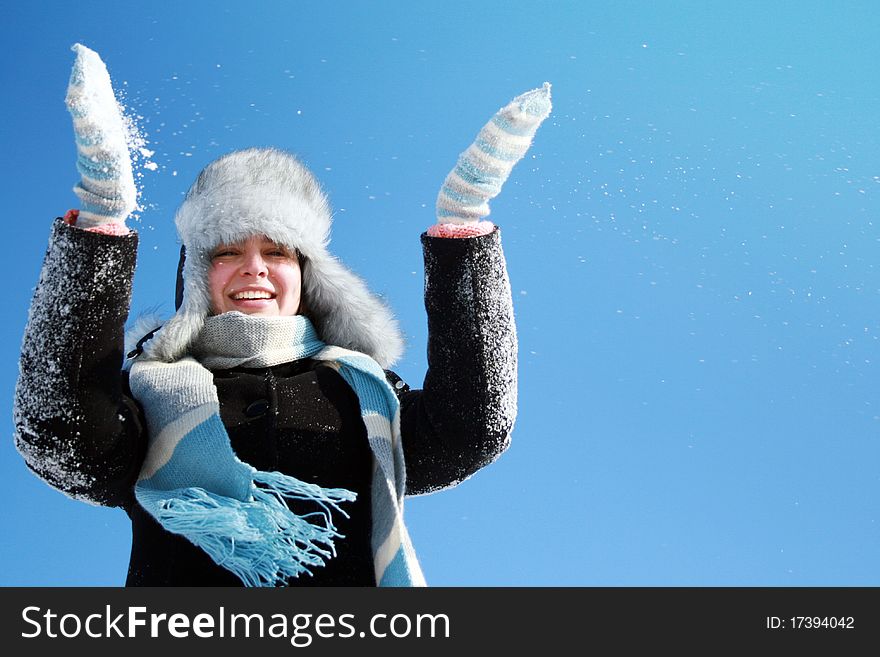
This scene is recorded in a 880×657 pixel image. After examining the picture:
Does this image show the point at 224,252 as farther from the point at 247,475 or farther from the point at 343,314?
the point at 247,475

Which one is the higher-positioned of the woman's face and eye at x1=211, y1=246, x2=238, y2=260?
eye at x1=211, y1=246, x2=238, y2=260

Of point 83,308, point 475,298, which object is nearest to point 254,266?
point 83,308

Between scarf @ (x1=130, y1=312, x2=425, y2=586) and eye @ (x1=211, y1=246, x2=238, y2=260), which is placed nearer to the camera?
scarf @ (x1=130, y1=312, x2=425, y2=586)

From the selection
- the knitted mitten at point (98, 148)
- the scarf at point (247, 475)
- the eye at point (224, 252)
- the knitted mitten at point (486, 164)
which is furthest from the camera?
the eye at point (224, 252)

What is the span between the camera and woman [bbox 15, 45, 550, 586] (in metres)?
2.65

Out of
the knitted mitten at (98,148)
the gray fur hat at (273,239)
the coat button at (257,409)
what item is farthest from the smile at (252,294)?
the knitted mitten at (98,148)

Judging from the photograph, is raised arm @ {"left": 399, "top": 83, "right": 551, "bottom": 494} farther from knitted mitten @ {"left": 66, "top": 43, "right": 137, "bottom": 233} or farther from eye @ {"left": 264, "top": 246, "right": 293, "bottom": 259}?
knitted mitten @ {"left": 66, "top": 43, "right": 137, "bottom": 233}

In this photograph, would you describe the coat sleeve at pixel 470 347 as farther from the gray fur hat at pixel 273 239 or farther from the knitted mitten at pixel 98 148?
the knitted mitten at pixel 98 148

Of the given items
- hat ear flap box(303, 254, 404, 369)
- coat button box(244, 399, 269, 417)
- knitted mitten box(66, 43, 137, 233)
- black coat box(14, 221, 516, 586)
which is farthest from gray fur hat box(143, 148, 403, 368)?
knitted mitten box(66, 43, 137, 233)

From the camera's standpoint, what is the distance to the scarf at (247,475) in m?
2.70

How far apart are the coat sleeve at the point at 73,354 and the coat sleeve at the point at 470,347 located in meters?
0.90

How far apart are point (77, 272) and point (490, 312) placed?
46.6 inches
